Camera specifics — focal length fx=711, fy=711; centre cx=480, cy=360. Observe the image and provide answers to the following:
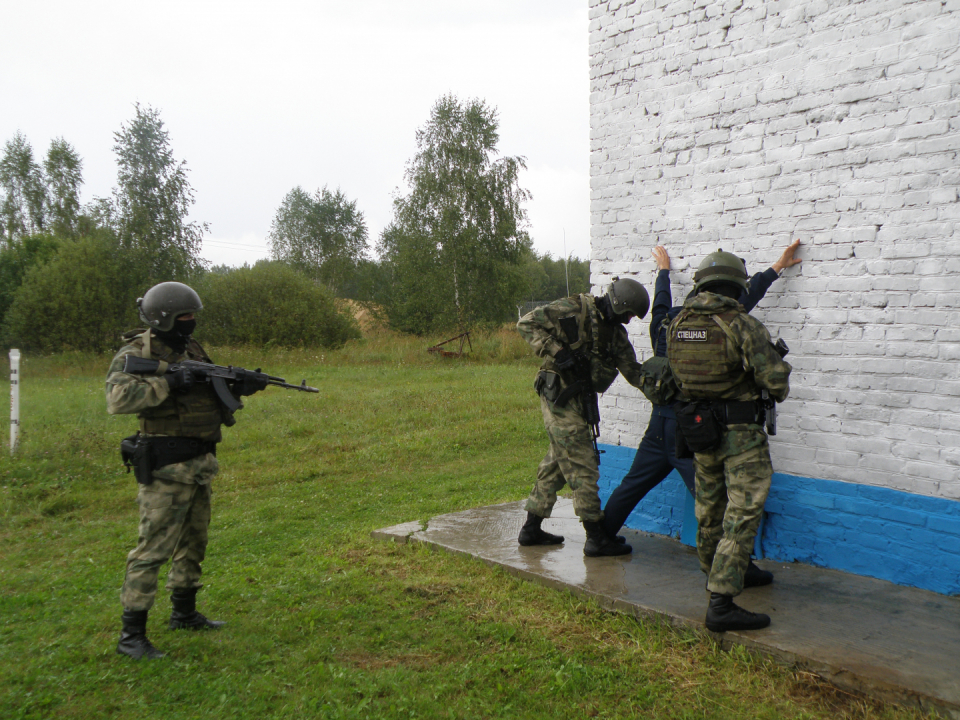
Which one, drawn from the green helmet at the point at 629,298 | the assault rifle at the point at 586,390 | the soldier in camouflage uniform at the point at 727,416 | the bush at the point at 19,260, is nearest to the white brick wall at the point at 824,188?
the green helmet at the point at 629,298

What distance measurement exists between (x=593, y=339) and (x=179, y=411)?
2612 millimetres

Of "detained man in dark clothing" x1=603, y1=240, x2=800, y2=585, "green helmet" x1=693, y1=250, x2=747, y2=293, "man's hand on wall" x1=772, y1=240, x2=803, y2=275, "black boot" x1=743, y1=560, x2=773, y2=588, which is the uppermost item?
"man's hand on wall" x1=772, y1=240, x2=803, y2=275

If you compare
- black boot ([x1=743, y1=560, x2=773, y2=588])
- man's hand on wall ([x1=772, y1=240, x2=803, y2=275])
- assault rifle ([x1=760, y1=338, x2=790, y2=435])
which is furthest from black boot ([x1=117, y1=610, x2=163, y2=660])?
man's hand on wall ([x1=772, y1=240, x2=803, y2=275])

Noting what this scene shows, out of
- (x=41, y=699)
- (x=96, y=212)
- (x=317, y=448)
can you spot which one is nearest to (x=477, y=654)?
(x=41, y=699)

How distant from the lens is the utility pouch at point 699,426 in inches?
141

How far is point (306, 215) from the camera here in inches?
2012

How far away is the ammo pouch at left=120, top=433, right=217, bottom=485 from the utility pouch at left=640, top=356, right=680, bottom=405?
2.69 metres

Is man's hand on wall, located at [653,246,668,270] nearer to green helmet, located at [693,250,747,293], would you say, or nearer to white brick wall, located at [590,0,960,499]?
white brick wall, located at [590,0,960,499]

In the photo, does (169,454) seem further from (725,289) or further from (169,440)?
(725,289)

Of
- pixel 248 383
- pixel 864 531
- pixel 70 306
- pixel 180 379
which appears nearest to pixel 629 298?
pixel 864 531

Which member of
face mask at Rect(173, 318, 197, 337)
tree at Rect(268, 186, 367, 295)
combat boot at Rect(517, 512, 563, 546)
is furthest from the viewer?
tree at Rect(268, 186, 367, 295)

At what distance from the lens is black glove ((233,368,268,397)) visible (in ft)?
13.2

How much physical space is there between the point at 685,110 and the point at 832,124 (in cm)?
107

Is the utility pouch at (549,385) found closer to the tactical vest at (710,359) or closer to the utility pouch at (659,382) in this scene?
the utility pouch at (659,382)
